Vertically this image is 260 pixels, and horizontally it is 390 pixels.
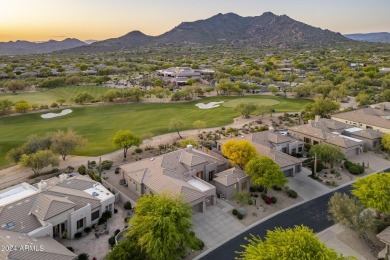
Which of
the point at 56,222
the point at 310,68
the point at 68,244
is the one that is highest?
the point at 310,68

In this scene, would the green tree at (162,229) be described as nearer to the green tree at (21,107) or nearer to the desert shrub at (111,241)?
the desert shrub at (111,241)

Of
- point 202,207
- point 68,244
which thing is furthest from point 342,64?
point 68,244

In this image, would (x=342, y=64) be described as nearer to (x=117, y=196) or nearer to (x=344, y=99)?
(x=344, y=99)

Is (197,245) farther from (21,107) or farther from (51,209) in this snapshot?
(21,107)

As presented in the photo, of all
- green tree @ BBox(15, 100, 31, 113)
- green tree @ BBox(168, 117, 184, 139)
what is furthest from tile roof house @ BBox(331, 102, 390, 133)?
green tree @ BBox(15, 100, 31, 113)

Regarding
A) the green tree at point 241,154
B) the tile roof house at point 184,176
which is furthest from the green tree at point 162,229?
the green tree at point 241,154

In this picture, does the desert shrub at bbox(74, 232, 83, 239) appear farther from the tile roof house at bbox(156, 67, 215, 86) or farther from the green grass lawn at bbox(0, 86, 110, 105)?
the tile roof house at bbox(156, 67, 215, 86)
